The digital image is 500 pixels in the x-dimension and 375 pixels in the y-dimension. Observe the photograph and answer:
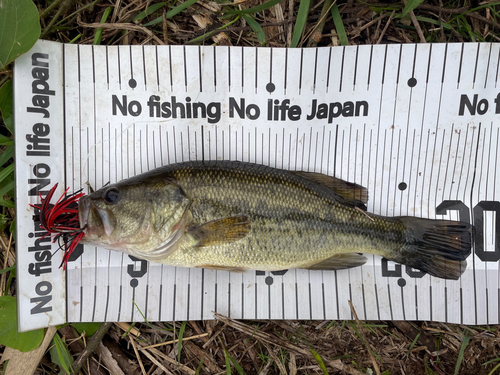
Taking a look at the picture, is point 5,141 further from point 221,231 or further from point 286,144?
point 286,144

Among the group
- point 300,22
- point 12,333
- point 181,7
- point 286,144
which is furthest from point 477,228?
point 12,333

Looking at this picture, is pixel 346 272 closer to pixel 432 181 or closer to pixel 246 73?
pixel 432 181

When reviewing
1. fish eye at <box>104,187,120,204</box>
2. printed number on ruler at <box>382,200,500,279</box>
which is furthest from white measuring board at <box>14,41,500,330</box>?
fish eye at <box>104,187,120,204</box>

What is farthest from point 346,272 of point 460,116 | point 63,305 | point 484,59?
point 63,305

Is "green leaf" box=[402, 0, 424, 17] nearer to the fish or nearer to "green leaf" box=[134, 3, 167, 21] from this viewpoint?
the fish

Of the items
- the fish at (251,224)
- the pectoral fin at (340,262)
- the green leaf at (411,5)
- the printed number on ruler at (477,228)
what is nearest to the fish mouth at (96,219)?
the fish at (251,224)

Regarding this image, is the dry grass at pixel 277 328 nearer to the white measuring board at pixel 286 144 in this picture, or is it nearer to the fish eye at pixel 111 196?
the white measuring board at pixel 286 144
